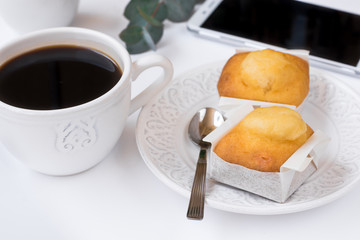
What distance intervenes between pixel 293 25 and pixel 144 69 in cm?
39

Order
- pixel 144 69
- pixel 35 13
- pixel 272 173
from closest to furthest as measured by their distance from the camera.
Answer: pixel 272 173, pixel 144 69, pixel 35 13

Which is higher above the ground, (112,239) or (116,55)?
(116,55)

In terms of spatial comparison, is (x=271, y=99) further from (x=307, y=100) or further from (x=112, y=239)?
(x=112, y=239)

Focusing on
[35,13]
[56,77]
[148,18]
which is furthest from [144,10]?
[56,77]

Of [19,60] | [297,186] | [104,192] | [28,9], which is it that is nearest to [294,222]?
[297,186]

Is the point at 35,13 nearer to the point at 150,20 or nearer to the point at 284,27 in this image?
the point at 150,20

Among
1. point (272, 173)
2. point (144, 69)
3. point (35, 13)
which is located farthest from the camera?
point (35, 13)

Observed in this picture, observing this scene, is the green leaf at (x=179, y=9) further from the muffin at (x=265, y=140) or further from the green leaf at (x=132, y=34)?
the muffin at (x=265, y=140)

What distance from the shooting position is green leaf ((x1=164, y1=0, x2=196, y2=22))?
3.13 feet

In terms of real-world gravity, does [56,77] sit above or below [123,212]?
above

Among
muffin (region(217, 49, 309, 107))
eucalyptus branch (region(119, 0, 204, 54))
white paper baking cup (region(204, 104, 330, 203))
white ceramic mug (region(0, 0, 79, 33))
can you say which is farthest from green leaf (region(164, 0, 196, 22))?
white paper baking cup (region(204, 104, 330, 203))

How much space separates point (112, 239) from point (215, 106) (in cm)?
28

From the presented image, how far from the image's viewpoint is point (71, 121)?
0.55 metres

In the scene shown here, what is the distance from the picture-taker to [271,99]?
68 centimetres
